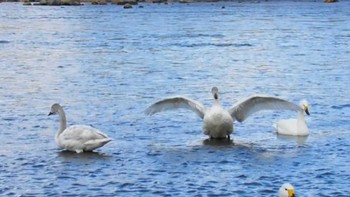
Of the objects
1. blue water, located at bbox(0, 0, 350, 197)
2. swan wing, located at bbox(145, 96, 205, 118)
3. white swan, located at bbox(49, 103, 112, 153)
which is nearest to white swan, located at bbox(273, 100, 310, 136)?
blue water, located at bbox(0, 0, 350, 197)

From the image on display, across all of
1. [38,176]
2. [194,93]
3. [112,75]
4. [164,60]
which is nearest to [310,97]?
[194,93]

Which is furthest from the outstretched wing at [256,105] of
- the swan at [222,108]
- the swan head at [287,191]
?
the swan head at [287,191]

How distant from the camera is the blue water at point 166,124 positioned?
1714 centimetres

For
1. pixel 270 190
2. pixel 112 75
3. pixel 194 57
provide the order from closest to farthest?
pixel 270 190, pixel 112 75, pixel 194 57

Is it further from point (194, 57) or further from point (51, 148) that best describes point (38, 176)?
point (194, 57)

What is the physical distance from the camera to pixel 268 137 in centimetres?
2191

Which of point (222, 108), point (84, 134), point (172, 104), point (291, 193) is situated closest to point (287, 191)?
point (291, 193)

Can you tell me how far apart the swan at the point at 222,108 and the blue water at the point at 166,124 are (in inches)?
15.4

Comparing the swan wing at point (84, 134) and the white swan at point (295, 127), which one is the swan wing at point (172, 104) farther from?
the swan wing at point (84, 134)

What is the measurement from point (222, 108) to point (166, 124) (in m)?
2.38

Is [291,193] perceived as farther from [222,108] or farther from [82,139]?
[222,108]

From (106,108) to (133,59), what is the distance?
1894cm

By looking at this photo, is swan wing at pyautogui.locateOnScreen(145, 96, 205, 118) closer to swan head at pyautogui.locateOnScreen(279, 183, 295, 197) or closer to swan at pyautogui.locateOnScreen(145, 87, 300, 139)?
swan at pyautogui.locateOnScreen(145, 87, 300, 139)

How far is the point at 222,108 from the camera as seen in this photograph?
21.7m
